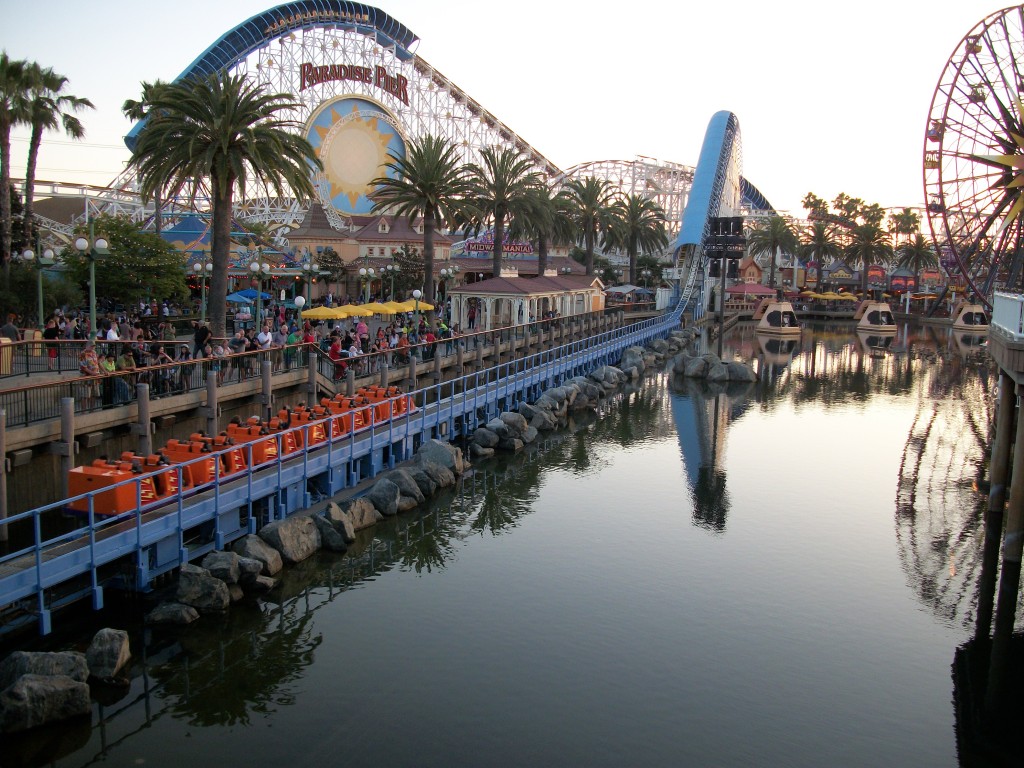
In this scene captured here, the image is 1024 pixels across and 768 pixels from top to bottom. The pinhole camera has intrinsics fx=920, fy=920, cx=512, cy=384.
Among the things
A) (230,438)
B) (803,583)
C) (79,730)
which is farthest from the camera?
(230,438)

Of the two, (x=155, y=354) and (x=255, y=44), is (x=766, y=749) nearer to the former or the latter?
(x=155, y=354)

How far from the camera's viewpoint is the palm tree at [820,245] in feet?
363

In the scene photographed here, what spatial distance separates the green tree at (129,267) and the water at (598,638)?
1908 cm

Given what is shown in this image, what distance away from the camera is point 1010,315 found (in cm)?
2058

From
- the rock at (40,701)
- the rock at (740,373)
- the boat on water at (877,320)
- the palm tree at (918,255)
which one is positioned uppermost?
the palm tree at (918,255)

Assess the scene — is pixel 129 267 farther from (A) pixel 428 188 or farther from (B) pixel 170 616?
(B) pixel 170 616

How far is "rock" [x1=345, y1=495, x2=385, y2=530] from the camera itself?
2161 centimetres

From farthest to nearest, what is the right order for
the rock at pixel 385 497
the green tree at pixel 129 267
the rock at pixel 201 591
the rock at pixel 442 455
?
the green tree at pixel 129 267 → the rock at pixel 442 455 → the rock at pixel 385 497 → the rock at pixel 201 591

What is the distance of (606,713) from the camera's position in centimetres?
1398

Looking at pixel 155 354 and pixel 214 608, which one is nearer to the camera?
pixel 214 608

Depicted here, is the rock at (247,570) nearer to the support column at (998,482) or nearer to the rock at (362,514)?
the rock at (362,514)

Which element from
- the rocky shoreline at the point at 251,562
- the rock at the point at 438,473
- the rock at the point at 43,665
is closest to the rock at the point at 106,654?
the rocky shoreline at the point at 251,562

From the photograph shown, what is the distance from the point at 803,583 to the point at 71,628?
46.9ft

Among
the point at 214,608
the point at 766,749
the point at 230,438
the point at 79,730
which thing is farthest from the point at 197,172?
the point at 766,749
